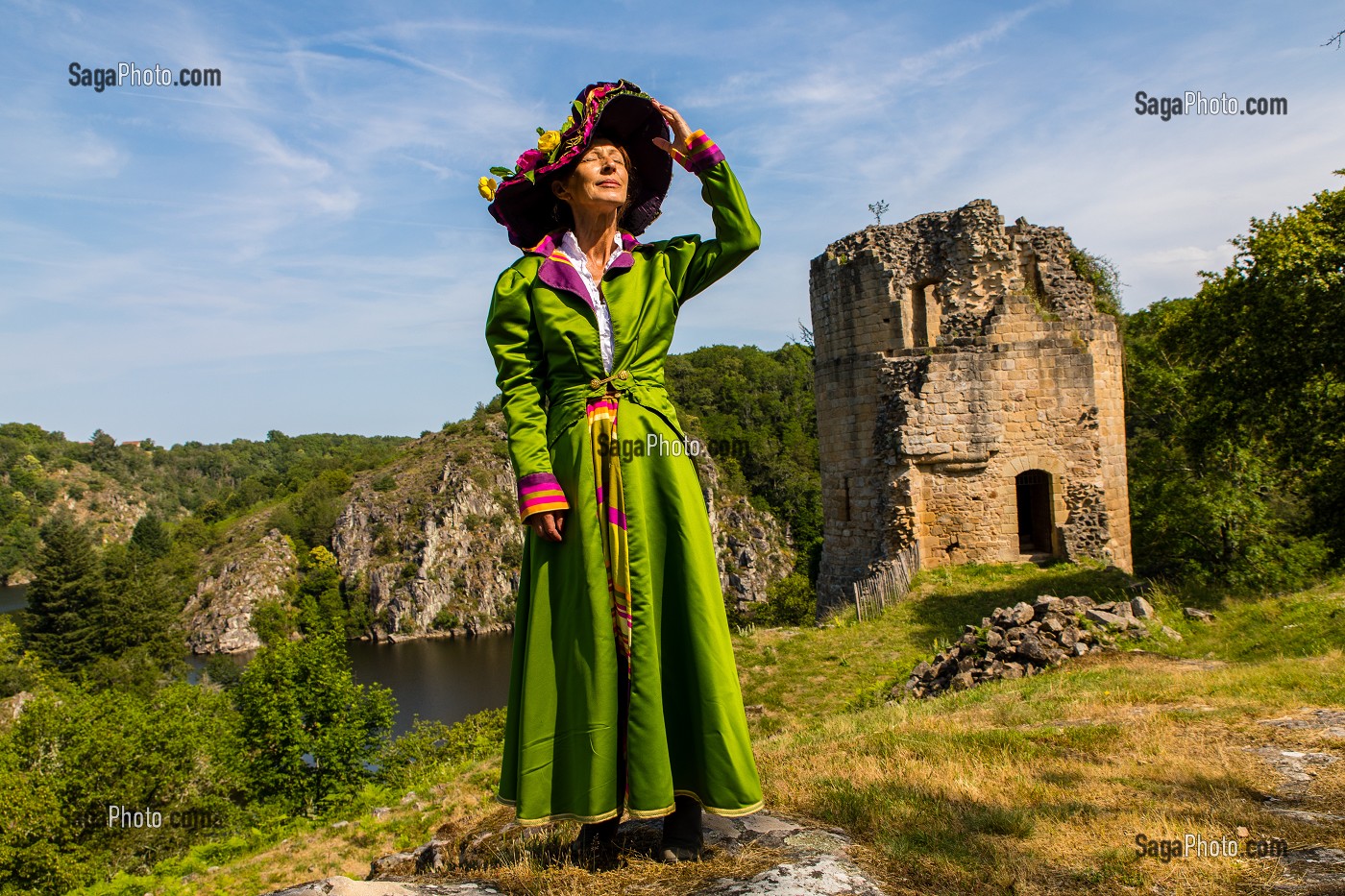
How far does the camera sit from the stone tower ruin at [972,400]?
1552 centimetres

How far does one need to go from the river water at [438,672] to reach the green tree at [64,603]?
44.9 feet

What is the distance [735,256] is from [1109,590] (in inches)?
484

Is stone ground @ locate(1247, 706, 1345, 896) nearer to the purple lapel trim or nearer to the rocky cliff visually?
the purple lapel trim

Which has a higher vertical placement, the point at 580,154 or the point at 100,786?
the point at 580,154

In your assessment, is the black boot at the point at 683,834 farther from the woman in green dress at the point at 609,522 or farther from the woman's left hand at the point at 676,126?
the woman's left hand at the point at 676,126

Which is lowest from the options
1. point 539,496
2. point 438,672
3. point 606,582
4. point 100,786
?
point 438,672

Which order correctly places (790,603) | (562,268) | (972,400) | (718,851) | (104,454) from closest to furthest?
(718,851) < (562,268) < (972,400) < (790,603) < (104,454)

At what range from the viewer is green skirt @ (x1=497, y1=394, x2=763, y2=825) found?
Answer: 3111 millimetres

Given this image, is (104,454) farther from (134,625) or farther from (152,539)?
(134,625)

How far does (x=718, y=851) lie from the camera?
3254mm

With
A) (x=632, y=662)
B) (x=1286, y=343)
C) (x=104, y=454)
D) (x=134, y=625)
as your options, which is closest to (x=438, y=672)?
(x=134, y=625)

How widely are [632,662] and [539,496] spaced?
2.25ft

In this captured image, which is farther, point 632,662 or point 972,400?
point 972,400

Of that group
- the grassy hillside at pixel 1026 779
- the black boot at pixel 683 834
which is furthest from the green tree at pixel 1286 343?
the black boot at pixel 683 834
